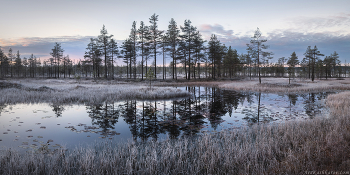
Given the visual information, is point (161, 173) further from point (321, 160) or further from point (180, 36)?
point (180, 36)

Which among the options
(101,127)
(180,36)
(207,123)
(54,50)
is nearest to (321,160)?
(207,123)

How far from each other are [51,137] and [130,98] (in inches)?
446

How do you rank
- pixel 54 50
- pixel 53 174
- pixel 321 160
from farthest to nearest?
pixel 54 50 → pixel 321 160 → pixel 53 174

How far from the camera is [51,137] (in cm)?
664

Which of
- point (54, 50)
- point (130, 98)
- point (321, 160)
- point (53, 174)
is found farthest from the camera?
point (54, 50)

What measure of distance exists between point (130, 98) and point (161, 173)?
1480 centimetres

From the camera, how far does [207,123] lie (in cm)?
896

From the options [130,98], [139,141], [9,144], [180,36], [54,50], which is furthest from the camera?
[54,50]

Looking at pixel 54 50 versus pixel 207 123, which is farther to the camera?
pixel 54 50

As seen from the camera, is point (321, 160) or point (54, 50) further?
point (54, 50)

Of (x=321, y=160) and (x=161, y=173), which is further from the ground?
(x=321, y=160)

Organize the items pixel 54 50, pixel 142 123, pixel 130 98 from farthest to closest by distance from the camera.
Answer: pixel 54 50 < pixel 130 98 < pixel 142 123

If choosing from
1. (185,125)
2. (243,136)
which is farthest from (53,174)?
(243,136)

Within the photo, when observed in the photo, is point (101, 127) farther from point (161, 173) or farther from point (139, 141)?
point (161, 173)
